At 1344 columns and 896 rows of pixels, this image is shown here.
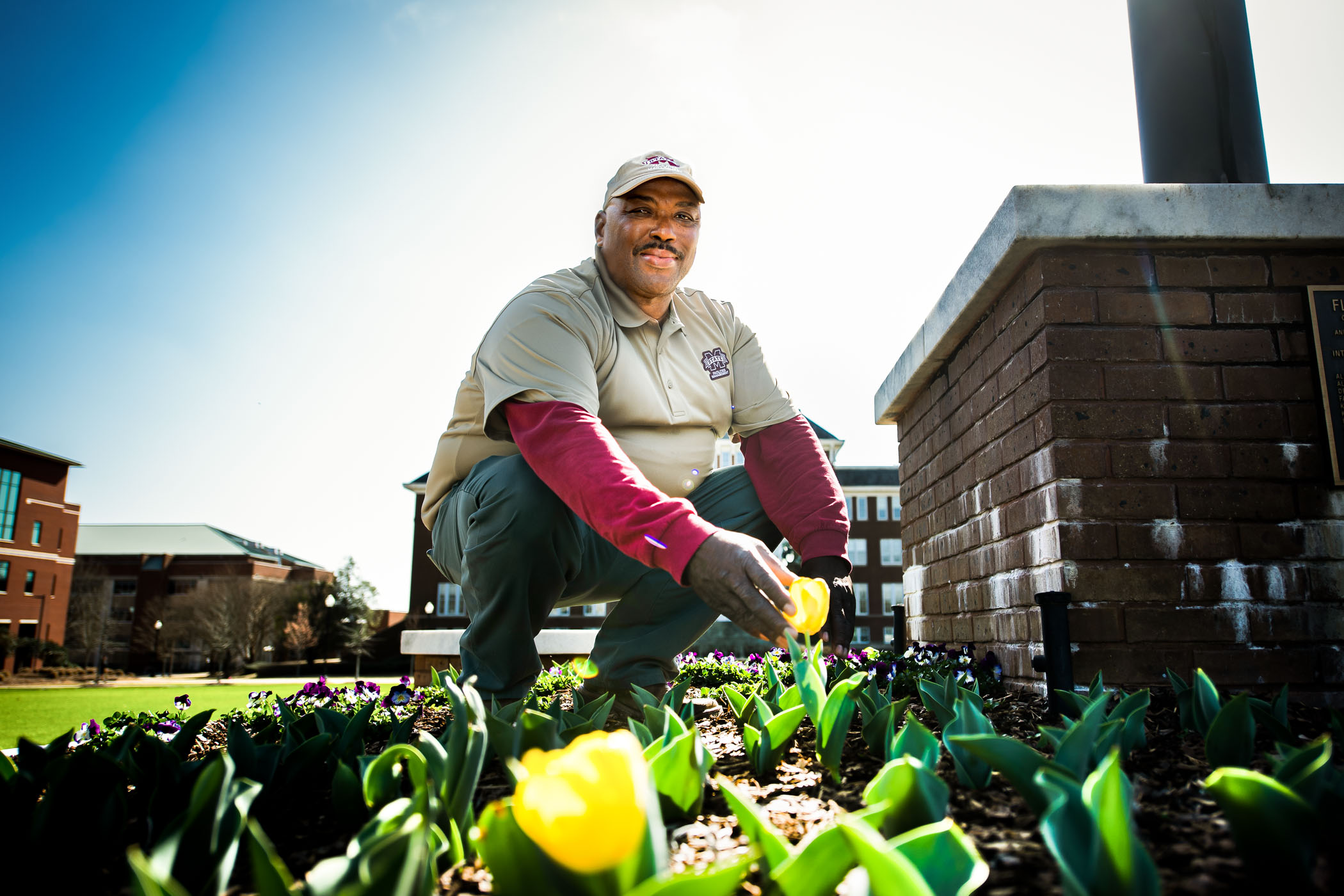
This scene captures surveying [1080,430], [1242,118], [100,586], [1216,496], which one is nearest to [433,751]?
[1080,430]

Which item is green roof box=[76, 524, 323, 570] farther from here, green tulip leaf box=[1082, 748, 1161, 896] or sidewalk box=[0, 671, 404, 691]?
green tulip leaf box=[1082, 748, 1161, 896]

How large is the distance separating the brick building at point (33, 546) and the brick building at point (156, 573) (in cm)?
685

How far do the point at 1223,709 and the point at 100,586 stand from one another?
66.1 meters

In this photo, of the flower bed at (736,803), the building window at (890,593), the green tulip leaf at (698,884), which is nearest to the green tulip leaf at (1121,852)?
the flower bed at (736,803)

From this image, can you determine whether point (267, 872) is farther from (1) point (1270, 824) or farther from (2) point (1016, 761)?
(1) point (1270, 824)

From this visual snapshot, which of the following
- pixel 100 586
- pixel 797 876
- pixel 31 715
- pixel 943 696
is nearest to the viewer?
pixel 797 876

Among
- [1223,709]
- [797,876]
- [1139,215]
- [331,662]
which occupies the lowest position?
[331,662]

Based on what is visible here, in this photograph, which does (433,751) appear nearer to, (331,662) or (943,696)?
(943,696)

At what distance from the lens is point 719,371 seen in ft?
9.19

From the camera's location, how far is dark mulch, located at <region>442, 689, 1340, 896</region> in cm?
95

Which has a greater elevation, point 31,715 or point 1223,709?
point 1223,709

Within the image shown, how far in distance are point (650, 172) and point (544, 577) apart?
1.30 meters

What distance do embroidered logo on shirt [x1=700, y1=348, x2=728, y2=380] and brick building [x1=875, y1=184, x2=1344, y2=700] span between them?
1.02 meters

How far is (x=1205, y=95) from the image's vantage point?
128 inches
